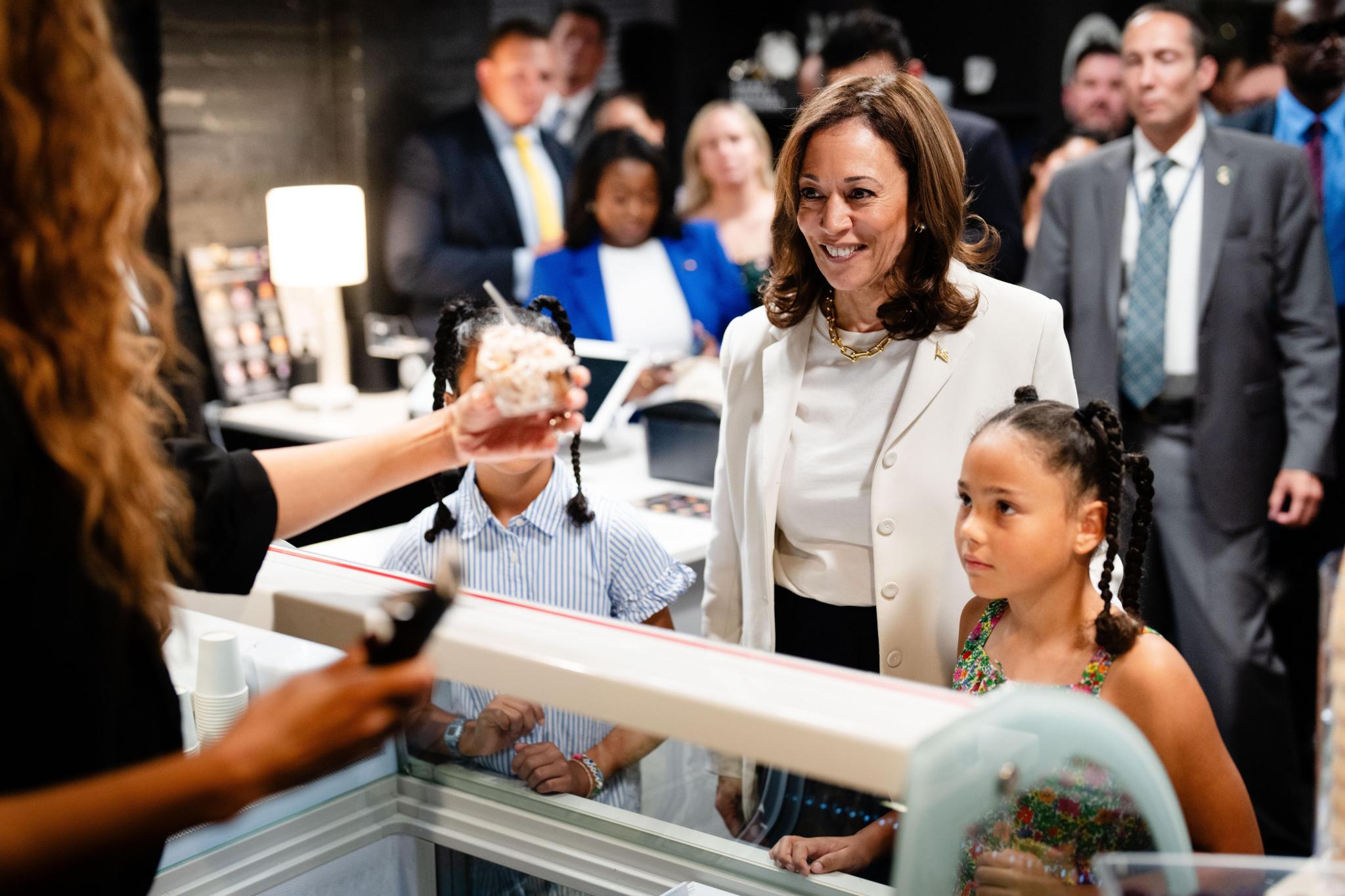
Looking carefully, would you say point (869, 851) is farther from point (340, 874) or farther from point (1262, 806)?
point (1262, 806)

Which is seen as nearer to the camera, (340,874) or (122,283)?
(122,283)

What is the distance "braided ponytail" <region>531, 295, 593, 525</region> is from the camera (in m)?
1.86

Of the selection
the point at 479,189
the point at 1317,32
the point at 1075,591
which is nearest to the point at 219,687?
the point at 1075,591

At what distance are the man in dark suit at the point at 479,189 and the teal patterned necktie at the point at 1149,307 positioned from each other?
2780mm

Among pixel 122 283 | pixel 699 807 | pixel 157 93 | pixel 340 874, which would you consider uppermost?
pixel 157 93

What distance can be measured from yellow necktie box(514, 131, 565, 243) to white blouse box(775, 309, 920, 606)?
392 centimetres

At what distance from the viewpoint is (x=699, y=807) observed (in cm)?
125

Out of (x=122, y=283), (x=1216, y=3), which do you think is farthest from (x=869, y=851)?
(x=1216, y=3)

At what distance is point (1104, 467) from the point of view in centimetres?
159

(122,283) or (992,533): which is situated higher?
(122,283)

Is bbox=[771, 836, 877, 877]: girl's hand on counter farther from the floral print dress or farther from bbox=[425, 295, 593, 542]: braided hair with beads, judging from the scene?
bbox=[425, 295, 593, 542]: braided hair with beads

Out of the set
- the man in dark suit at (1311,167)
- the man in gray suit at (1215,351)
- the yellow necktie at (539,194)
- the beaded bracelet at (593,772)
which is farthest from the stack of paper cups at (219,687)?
the yellow necktie at (539,194)

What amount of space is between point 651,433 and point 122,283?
2.25 m

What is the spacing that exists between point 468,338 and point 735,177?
10.4 feet
